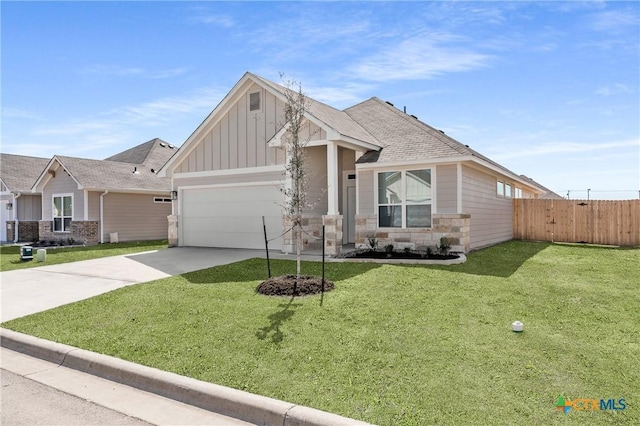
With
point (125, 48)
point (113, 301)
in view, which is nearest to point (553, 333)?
point (113, 301)

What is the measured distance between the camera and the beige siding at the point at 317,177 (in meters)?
13.4

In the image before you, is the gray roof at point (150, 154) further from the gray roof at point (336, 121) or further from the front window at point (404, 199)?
the front window at point (404, 199)

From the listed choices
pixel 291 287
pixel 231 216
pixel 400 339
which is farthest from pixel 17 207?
pixel 400 339

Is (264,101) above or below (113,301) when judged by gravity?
above

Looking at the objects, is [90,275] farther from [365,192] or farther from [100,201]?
[100,201]

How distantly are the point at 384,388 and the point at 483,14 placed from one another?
881cm

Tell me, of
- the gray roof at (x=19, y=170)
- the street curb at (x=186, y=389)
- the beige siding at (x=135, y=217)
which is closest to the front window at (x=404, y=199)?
the street curb at (x=186, y=389)

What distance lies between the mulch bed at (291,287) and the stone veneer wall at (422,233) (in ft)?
16.4

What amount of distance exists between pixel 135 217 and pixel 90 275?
11.9 m

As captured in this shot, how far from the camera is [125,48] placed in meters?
11.3

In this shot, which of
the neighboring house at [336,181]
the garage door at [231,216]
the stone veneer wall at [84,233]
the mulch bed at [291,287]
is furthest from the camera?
the stone veneer wall at [84,233]

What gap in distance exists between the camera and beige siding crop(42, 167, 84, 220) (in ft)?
65.2

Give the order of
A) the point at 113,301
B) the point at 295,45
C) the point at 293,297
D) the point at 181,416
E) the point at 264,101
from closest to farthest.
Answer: the point at 181,416 → the point at 293,297 → the point at 113,301 → the point at 295,45 → the point at 264,101

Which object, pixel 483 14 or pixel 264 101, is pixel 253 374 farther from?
pixel 264 101
